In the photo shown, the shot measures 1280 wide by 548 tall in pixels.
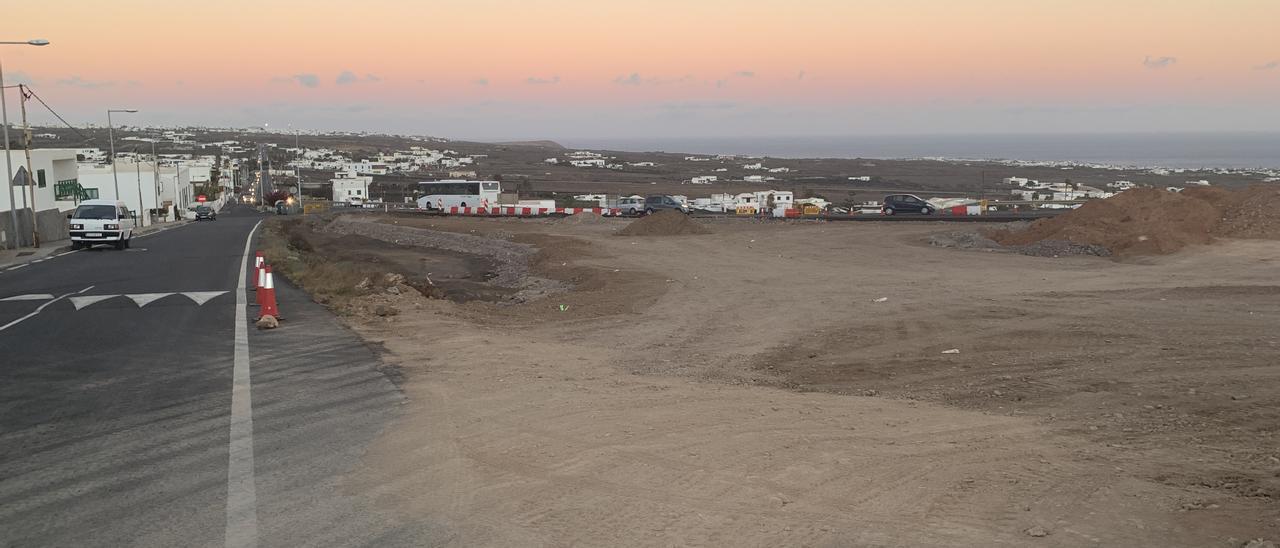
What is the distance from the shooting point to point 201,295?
19.7 m

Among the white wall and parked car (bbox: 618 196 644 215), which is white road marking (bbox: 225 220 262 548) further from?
parked car (bbox: 618 196 644 215)

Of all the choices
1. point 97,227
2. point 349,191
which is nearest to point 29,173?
point 97,227

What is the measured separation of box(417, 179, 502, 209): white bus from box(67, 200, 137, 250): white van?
46.0m

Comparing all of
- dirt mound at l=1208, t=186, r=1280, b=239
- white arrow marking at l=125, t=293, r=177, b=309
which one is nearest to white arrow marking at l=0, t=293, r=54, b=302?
white arrow marking at l=125, t=293, r=177, b=309

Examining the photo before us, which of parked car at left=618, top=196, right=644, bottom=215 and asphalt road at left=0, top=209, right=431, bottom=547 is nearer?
asphalt road at left=0, top=209, right=431, bottom=547

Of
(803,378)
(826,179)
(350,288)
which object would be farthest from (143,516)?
(826,179)

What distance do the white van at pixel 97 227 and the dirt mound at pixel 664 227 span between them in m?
23.2

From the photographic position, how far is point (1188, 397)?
10078mm

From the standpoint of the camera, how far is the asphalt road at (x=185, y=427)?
20.3 ft

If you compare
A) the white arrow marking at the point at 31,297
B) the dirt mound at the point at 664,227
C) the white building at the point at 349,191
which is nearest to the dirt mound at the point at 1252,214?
the dirt mound at the point at 664,227

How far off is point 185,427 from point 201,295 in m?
12.0

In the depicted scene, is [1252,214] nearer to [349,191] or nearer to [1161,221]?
[1161,221]

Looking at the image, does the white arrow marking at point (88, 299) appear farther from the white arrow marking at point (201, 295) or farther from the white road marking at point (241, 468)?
the white road marking at point (241, 468)

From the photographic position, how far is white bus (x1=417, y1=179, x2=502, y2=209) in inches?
3243
